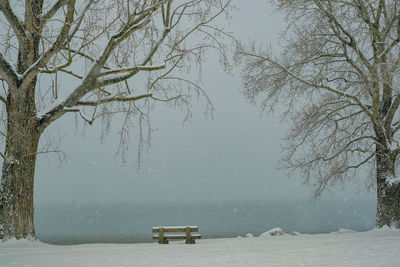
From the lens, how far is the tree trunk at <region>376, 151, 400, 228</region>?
1555 cm

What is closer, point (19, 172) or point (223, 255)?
point (223, 255)

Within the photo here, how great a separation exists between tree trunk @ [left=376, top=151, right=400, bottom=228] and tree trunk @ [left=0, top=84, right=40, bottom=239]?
1086 cm

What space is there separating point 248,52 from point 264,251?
25.6 ft

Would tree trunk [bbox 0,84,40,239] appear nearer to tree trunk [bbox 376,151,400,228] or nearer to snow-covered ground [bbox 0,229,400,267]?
snow-covered ground [bbox 0,229,400,267]

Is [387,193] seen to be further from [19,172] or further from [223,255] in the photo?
[19,172]

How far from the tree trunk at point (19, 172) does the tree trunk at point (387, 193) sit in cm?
1086

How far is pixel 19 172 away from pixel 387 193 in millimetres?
11325

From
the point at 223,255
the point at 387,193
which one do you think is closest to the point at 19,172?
the point at 223,255

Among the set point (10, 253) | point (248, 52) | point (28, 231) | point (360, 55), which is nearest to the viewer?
point (10, 253)

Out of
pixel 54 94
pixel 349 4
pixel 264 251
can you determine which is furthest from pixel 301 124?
pixel 54 94

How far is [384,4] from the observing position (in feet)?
54.5

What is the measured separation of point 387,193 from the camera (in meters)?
15.7

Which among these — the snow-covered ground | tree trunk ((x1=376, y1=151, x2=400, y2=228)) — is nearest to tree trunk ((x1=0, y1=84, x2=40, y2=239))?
the snow-covered ground

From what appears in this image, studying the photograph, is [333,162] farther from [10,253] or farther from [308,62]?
[10,253]
